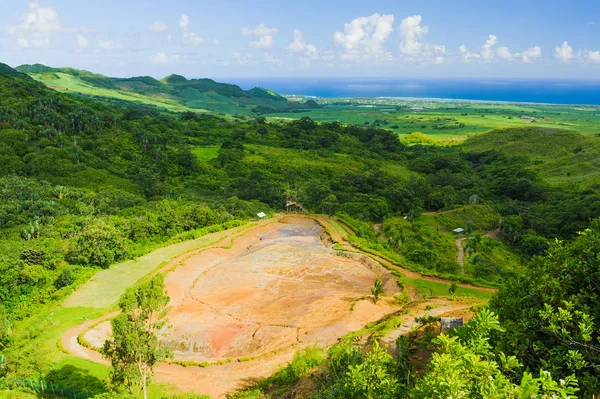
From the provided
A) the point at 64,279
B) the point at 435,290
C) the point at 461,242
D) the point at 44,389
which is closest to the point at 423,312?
the point at 435,290

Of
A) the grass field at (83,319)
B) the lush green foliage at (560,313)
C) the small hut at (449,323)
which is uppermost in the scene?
the lush green foliage at (560,313)

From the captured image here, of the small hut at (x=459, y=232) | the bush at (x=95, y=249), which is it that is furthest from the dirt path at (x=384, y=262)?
the bush at (x=95, y=249)

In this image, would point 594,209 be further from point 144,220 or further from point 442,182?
point 144,220

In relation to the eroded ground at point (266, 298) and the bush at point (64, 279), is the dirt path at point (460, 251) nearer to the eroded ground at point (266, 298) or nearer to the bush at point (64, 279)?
the eroded ground at point (266, 298)

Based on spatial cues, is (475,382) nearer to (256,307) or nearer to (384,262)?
(256,307)

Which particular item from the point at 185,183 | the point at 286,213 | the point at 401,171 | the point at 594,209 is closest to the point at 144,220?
the point at 286,213
